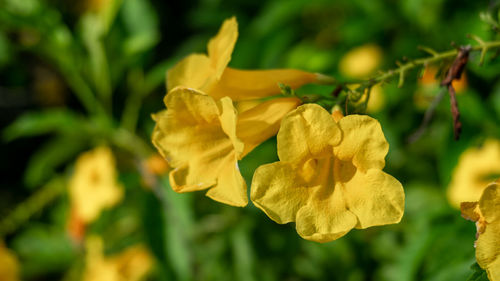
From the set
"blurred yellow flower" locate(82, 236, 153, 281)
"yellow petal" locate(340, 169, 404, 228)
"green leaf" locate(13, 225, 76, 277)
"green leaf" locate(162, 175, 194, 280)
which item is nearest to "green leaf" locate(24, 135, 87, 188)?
"green leaf" locate(13, 225, 76, 277)

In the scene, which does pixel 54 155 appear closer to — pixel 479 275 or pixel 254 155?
pixel 254 155

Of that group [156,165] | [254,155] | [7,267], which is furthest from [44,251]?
[254,155]

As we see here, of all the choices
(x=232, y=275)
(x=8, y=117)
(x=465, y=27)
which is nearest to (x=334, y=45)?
(x=465, y=27)

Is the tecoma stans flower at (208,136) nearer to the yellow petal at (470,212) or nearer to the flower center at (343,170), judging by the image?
the flower center at (343,170)

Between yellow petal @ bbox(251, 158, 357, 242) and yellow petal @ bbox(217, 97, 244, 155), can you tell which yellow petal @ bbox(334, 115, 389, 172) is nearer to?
yellow petal @ bbox(251, 158, 357, 242)

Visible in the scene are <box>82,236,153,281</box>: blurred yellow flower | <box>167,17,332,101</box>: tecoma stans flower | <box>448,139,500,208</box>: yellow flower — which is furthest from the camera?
<box>82,236,153,281</box>: blurred yellow flower

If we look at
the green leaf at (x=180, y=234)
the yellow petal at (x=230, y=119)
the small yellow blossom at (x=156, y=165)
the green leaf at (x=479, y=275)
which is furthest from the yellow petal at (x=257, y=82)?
the small yellow blossom at (x=156, y=165)
